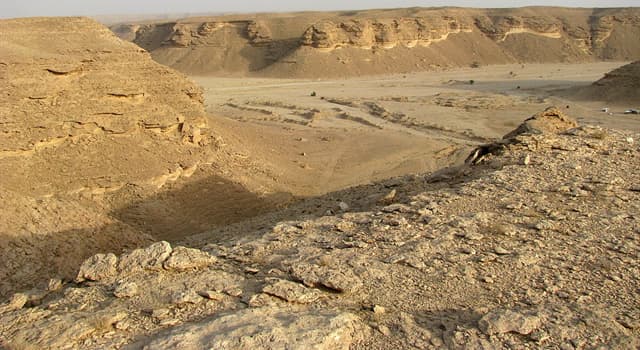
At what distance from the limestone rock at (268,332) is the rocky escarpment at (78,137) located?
4279 millimetres

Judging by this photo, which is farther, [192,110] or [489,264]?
[192,110]

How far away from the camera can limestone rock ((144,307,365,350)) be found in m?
3.79

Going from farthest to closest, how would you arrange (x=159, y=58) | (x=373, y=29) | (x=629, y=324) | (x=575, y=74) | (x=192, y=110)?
(x=159, y=58) → (x=373, y=29) → (x=575, y=74) → (x=192, y=110) → (x=629, y=324)

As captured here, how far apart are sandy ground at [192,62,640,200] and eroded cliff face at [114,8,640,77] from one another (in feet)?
11.9

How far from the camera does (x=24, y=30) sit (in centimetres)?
1207

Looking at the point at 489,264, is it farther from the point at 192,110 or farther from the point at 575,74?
the point at 575,74

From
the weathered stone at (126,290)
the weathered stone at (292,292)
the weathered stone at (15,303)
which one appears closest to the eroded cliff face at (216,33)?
the weathered stone at (15,303)

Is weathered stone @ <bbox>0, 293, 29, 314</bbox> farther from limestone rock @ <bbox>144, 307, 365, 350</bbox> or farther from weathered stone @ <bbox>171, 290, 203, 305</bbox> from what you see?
limestone rock @ <bbox>144, 307, 365, 350</bbox>

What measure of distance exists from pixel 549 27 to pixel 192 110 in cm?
5357

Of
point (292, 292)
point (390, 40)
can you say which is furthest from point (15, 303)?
point (390, 40)

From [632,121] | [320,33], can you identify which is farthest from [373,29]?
[632,121]

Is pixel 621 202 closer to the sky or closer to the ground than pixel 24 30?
closer to the ground

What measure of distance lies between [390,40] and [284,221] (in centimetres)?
4596

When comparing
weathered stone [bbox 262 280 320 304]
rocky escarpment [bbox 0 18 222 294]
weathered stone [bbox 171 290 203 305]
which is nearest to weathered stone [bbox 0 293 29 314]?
weathered stone [bbox 171 290 203 305]
